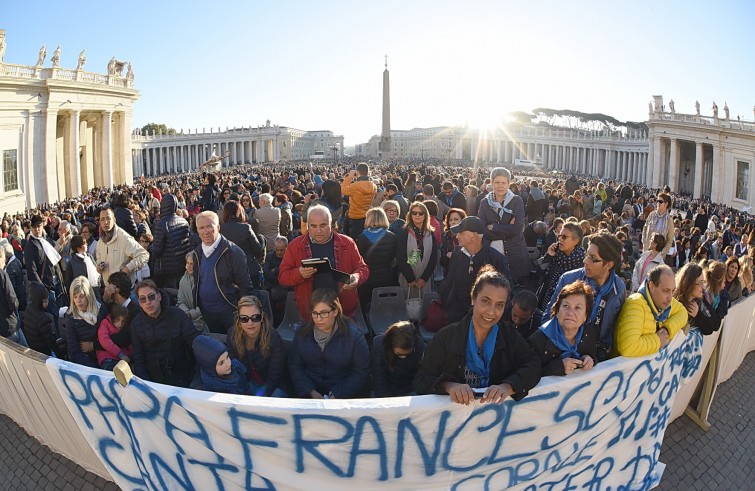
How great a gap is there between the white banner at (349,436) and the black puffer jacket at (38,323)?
1.99m

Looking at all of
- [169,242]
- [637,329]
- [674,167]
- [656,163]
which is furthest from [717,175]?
[169,242]

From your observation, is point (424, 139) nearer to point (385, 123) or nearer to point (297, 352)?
point (385, 123)

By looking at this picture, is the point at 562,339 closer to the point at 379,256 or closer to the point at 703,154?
the point at 379,256

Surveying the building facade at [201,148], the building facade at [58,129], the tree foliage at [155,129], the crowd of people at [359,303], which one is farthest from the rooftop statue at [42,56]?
the tree foliage at [155,129]

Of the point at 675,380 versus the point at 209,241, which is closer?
the point at 675,380

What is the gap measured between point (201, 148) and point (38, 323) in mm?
83976

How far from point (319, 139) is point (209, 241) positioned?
175 m

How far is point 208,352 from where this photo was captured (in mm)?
3934

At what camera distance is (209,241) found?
5.21 m

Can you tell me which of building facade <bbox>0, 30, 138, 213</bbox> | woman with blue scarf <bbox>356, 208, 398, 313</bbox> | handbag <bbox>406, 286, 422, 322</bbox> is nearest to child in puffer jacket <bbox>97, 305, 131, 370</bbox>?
woman with blue scarf <bbox>356, 208, 398, 313</bbox>

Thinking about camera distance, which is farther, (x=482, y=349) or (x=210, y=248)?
(x=210, y=248)

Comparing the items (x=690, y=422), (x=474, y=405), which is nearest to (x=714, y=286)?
(x=690, y=422)

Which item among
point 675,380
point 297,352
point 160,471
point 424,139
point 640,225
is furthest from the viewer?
point 424,139

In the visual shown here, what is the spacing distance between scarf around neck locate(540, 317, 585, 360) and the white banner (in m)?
0.17
